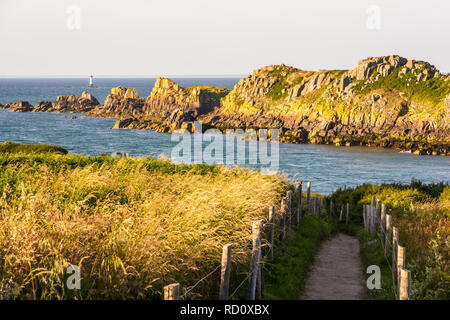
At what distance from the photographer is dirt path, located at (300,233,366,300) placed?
1180 centimetres

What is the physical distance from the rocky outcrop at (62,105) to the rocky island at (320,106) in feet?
0.99

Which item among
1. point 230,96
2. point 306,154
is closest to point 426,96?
point 306,154

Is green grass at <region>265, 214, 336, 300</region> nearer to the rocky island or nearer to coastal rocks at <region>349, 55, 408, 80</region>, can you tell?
the rocky island

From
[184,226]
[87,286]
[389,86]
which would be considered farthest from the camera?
[389,86]

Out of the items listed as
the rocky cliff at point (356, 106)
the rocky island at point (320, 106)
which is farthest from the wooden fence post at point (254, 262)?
the rocky cliff at point (356, 106)

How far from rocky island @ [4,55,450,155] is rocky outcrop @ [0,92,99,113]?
30 cm

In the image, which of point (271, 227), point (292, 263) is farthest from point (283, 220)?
point (271, 227)

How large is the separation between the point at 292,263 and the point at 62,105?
491 ft

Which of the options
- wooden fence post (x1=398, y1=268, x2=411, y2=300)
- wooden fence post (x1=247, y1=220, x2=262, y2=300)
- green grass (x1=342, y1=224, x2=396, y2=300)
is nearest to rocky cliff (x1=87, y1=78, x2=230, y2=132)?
green grass (x1=342, y1=224, x2=396, y2=300)

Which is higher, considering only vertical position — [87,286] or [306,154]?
[87,286]

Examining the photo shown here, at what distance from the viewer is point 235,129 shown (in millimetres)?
111562

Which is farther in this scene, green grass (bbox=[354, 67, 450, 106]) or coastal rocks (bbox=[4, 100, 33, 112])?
coastal rocks (bbox=[4, 100, 33, 112])
